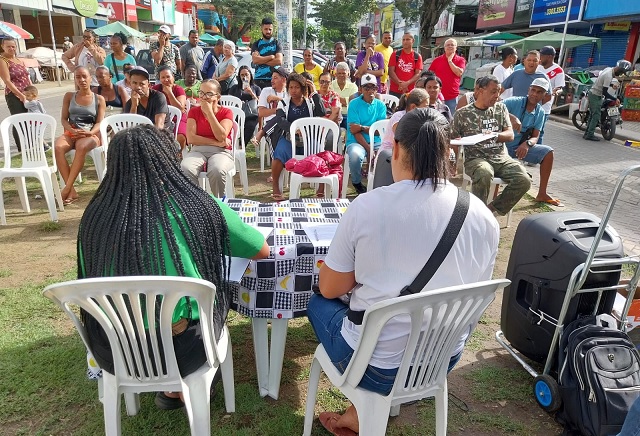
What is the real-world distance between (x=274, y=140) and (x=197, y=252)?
3.95m

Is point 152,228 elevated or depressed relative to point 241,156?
elevated

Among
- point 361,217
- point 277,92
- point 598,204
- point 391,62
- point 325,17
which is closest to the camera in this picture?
point 361,217

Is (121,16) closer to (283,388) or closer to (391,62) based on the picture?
(391,62)

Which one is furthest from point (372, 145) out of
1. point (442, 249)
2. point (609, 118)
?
point (609, 118)

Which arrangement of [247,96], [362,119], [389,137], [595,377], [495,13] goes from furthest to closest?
[495,13] < [247,96] < [362,119] < [389,137] < [595,377]

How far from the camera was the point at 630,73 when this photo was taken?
12758 millimetres

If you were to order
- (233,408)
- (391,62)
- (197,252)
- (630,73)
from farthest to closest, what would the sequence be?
(630,73), (391,62), (233,408), (197,252)

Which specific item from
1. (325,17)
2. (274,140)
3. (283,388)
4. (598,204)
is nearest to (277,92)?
(274,140)

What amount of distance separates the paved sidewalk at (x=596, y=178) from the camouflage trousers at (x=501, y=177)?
1.10 metres

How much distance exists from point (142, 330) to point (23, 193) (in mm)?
4012

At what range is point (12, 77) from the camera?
6648 millimetres

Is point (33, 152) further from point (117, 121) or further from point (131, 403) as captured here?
point (131, 403)

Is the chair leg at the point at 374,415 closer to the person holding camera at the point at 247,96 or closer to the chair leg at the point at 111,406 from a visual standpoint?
the chair leg at the point at 111,406

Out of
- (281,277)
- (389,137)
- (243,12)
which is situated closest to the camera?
(281,277)
